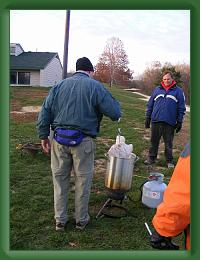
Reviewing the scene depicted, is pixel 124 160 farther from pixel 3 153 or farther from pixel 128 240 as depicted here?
pixel 3 153

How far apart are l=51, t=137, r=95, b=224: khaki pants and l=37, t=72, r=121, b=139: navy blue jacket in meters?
0.17

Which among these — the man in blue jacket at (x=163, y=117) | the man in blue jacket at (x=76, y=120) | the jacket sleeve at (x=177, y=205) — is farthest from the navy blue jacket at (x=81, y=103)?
the man in blue jacket at (x=163, y=117)

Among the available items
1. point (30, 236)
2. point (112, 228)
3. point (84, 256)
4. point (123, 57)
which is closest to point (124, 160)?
point (112, 228)

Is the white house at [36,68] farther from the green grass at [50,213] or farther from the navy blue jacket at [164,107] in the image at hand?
the navy blue jacket at [164,107]

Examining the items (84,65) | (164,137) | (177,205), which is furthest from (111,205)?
(177,205)

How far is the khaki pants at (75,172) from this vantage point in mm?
3268

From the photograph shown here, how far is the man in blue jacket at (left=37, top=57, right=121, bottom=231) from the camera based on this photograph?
3.18m

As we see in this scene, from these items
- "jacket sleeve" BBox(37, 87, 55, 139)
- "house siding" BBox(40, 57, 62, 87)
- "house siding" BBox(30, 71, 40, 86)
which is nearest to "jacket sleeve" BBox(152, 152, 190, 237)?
"house siding" BBox(30, 71, 40, 86)

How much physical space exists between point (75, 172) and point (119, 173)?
0.56m

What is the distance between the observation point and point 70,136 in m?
3.18

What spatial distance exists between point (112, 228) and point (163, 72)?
5.16ft

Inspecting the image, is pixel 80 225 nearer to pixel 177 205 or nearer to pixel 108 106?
pixel 108 106

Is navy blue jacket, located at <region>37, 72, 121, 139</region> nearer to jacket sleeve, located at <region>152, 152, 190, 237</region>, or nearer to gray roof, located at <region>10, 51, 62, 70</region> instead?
gray roof, located at <region>10, 51, 62, 70</region>

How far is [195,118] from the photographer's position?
133 centimetres
